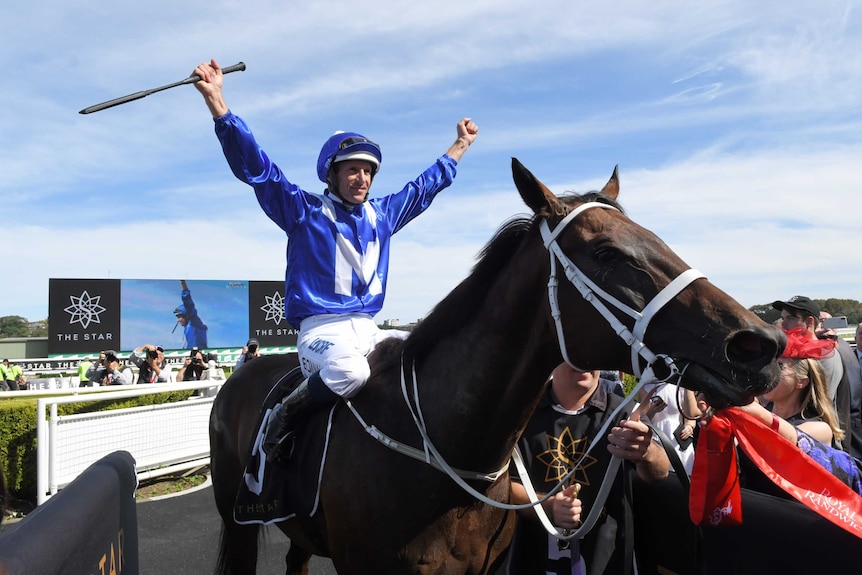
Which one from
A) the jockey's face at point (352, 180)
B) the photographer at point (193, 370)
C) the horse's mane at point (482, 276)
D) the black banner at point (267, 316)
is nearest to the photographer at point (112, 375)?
the photographer at point (193, 370)

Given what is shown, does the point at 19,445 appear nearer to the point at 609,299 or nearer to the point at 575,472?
the point at 575,472

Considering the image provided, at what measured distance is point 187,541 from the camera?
19.1ft

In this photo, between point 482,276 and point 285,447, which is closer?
point 482,276

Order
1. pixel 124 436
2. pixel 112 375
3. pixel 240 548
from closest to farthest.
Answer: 1. pixel 240 548
2. pixel 124 436
3. pixel 112 375

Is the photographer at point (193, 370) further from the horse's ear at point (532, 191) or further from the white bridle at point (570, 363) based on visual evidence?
the horse's ear at point (532, 191)

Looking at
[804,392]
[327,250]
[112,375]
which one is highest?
[327,250]

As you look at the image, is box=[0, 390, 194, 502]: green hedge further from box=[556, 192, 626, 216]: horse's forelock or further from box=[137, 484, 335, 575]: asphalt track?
box=[556, 192, 626, 216]: horse's forelock

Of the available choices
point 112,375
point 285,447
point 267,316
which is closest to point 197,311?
point 267,316

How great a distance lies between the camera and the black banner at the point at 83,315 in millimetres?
22844

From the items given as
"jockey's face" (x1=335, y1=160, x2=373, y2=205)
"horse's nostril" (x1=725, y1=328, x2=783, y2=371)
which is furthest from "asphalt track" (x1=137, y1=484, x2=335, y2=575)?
"horse's nostril" (x1=725, y1=328, x2=783, y2=371)

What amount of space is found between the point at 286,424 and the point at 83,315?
23.7m

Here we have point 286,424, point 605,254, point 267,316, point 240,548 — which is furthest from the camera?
point 267,316

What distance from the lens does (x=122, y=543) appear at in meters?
2.32

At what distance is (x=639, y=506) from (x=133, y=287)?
25.6 m
